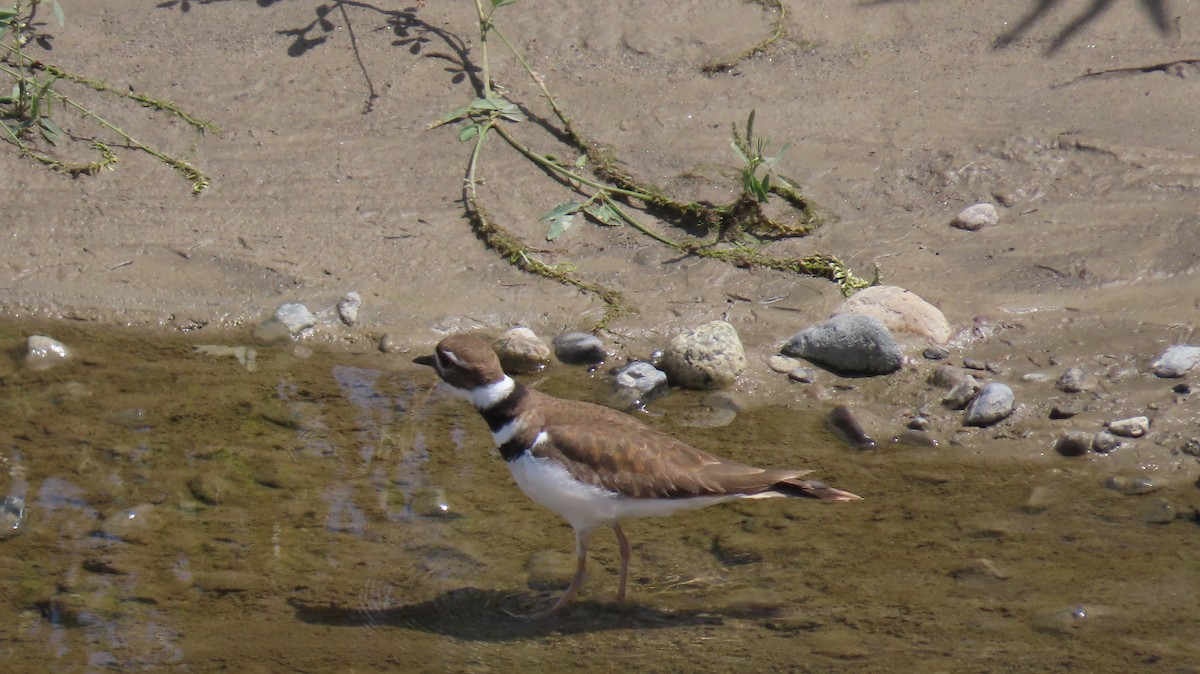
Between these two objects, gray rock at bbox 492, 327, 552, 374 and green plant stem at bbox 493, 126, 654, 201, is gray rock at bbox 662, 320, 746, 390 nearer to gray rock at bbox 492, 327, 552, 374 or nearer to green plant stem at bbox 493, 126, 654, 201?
gray rock at bbox 492, 327, 552, 374

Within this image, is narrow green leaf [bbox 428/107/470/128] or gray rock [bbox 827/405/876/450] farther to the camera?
narrow green leaf [bbox 428/107/470/128]

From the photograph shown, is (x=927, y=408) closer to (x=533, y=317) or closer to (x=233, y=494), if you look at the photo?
(x=533, y=317)

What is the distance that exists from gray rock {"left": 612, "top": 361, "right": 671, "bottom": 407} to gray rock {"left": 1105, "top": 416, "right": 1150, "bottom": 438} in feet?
7.72

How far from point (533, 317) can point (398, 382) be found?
1.00 meters

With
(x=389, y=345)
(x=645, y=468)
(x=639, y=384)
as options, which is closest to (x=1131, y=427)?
(x=639, y=384)

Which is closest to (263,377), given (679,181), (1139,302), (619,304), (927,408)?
(619,304)

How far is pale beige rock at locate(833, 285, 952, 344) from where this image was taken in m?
7.54

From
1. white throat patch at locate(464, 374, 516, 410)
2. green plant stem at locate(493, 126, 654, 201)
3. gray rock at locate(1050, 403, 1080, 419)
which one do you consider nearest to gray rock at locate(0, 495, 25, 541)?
white throat patch at locate(464, 374, 516, 410)

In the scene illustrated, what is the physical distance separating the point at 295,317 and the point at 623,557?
315 centimetres

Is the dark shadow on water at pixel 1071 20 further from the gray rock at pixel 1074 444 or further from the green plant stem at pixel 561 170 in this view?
the gray rock at pixel 1074 444

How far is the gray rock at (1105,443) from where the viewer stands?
21.5ft

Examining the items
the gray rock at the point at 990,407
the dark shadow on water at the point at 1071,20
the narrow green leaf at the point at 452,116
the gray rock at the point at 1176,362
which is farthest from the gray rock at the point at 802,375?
the dark shadow on water at the point at 1071,20

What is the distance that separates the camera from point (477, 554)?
5840 mm

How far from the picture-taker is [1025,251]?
8.11 m
